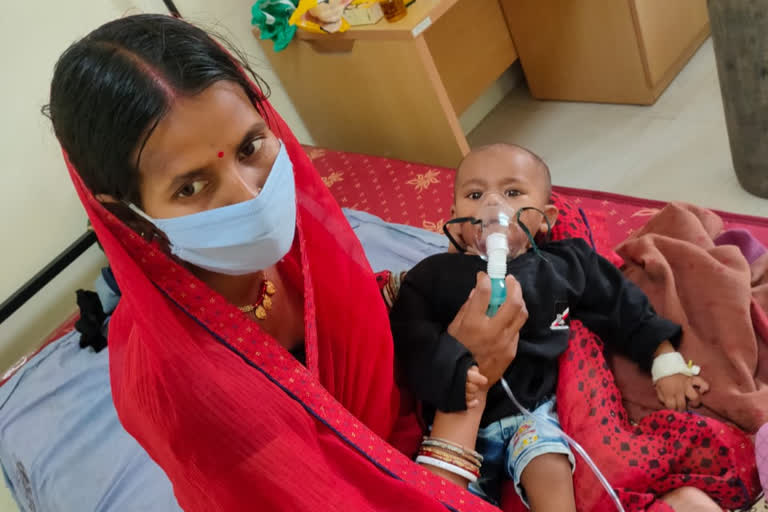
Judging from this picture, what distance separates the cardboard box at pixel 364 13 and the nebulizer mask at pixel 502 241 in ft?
3.62

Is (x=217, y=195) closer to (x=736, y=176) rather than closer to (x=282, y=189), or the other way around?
(x=282, y=189)

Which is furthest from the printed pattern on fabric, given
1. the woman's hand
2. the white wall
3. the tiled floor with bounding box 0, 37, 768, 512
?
A: the white wall

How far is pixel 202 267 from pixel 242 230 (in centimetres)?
13

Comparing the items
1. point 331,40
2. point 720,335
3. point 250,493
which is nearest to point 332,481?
point 250,493

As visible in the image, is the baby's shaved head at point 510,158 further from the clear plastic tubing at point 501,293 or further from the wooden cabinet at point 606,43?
the wooden cabinet at point 606,43

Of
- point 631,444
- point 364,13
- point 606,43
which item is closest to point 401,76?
point 364,13

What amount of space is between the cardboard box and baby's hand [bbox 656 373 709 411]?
1.61 meters

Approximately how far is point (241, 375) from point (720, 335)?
3.13 ft

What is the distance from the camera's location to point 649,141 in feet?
8.04

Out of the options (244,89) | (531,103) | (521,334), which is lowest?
(531,103)

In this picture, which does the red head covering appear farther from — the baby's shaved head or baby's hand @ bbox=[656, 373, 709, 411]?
the baby's shaved head

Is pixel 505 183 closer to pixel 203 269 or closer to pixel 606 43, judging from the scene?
pixel 203 269

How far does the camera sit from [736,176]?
6.70 ft

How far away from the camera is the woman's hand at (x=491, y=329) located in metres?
1.04
